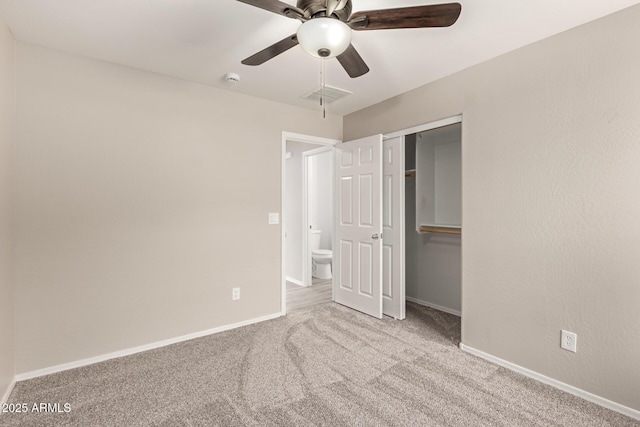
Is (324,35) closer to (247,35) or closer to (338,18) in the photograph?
(338,18)

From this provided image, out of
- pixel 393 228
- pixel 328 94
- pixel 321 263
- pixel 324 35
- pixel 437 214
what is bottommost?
pixel 321 263

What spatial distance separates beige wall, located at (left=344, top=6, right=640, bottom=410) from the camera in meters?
1.93

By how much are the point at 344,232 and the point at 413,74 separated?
6.18 feet

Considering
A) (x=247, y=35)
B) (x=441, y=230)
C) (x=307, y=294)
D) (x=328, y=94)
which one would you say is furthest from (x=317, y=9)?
(x=307, y=294)

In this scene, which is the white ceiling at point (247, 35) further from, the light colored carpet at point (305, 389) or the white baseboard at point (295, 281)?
the white baseboard at point (295, 281)

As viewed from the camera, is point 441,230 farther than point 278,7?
Yes

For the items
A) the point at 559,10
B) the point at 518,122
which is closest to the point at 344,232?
the point at 518,122

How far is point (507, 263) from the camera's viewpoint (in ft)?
8.15

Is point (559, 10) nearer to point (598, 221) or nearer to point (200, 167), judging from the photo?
point (598, 221)

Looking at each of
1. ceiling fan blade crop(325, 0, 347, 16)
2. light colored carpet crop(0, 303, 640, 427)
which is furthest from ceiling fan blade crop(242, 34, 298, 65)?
light colored carpet crop(0, 303, 640, 427)

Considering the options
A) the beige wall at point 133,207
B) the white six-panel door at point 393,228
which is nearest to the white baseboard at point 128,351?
the beige wall at point 133,207

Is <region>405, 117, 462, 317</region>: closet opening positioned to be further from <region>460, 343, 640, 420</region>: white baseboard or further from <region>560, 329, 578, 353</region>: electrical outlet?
<region>560, 329, 578, 353</region>: electrical outlet

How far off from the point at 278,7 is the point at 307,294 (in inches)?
143

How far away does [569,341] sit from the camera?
7.04 ft
